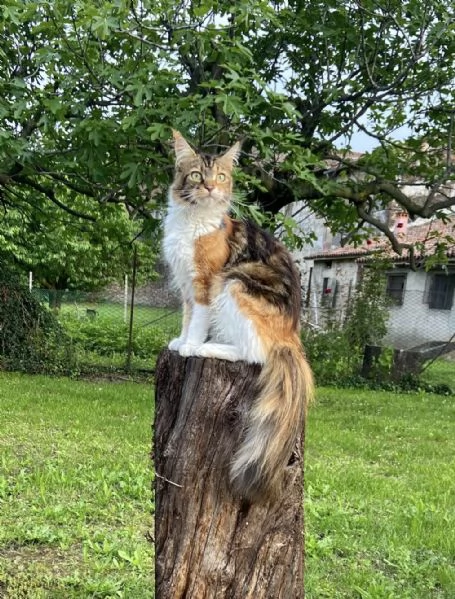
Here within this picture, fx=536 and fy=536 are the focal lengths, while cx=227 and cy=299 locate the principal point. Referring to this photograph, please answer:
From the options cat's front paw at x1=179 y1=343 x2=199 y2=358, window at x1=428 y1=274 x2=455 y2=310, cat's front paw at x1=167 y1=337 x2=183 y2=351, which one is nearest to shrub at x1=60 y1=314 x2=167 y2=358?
cat's front paw at x1=167 y1=337 x2=183 y2=351

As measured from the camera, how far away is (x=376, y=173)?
8398 mm

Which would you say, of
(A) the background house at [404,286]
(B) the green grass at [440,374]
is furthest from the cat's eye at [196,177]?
(B) the green grass at [440,374]

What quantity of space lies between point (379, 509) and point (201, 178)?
2984 millimetres

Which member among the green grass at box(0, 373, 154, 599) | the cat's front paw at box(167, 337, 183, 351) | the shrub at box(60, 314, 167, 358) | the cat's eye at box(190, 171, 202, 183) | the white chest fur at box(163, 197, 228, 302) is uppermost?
the cat's eye at box(190, 171, 202, 183)

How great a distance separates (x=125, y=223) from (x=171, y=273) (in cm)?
735

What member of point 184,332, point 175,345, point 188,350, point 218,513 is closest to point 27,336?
point 184,332

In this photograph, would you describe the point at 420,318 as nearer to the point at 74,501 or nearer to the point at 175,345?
the point at 74,501

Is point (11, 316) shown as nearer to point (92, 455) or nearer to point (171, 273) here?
point (92, 455)

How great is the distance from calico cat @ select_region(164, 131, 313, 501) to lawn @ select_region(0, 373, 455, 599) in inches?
61.0

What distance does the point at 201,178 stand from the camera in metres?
2.75

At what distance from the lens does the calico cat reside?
6.48ft

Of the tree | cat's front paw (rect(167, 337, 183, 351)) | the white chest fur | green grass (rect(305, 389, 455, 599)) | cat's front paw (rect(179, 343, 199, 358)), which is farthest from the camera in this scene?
the tree

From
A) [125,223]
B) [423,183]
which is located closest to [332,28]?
[423,183]

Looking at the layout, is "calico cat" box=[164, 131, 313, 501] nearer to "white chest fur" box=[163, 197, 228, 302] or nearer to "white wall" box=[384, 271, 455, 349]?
"white chest fur" box=[163, 197, 228, 302]
